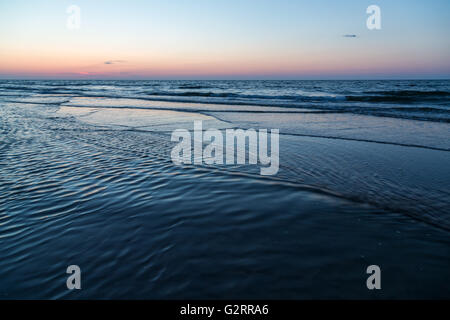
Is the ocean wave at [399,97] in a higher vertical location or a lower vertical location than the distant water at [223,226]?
higher

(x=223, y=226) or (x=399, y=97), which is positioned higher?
(x=399, y=97)

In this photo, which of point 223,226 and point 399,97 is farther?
point 399,97

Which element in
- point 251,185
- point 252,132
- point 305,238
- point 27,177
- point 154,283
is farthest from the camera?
point 252,132

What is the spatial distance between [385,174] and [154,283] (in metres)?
5.48

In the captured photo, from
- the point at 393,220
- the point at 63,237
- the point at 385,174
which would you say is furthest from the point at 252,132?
the point at 63,237

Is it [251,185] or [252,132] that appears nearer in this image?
[251,185]

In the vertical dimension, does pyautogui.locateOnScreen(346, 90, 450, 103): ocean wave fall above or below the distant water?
above

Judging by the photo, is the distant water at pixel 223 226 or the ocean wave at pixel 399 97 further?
the ocean wave at pixel 399 97

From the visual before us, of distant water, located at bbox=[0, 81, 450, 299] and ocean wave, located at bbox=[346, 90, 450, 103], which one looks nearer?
distant water, located at bbox=[0, 81, 450, 299]

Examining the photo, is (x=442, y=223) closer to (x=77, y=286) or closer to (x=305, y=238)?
(x=305, y=238)

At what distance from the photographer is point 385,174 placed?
5.99 m
